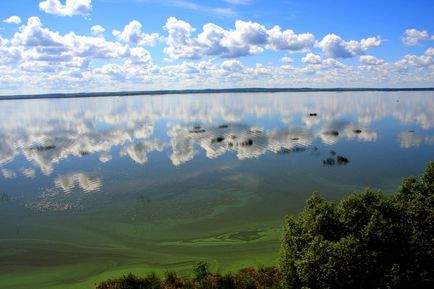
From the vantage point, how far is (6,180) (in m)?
45.1

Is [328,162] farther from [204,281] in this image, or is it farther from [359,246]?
[359,246]

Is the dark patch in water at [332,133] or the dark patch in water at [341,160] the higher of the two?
the dark patch in water at [332,133]

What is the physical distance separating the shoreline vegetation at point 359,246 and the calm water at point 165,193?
6.24m

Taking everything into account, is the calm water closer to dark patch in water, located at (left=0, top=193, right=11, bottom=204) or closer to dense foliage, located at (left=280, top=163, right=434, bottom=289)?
dark patch in water, located at (left=0, top=193, right=11, bottom=204)

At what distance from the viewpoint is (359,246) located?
55.2 ft

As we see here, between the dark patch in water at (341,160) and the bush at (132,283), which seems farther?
the dark patch in water at (341,160)

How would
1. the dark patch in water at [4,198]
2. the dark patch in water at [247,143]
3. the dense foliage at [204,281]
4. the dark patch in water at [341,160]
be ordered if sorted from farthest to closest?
1. the dark patch in water at [247,143]
2. the dark patch in water at [341,160]
3. the dark patch in water at [4,198]
4. the dense foliage at [204,281]

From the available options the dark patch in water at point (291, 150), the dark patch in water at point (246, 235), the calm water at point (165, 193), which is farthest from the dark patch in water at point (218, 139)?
the dark patch in water at point (246, 235)

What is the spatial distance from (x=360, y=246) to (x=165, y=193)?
24.6 meters

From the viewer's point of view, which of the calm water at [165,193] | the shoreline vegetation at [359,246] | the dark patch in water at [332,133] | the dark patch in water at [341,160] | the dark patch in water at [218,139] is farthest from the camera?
the dark patch in water at [332,133]

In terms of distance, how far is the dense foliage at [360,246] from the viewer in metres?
16.7

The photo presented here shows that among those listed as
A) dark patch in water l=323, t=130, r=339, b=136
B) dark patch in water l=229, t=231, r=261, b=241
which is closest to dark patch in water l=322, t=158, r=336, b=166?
dark patch in water l=229, t=231, r=261, b=241

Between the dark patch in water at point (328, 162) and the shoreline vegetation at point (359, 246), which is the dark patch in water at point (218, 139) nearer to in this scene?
the dark patch in water at point (328, 162)

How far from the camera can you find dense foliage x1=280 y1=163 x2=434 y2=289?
1666cm
